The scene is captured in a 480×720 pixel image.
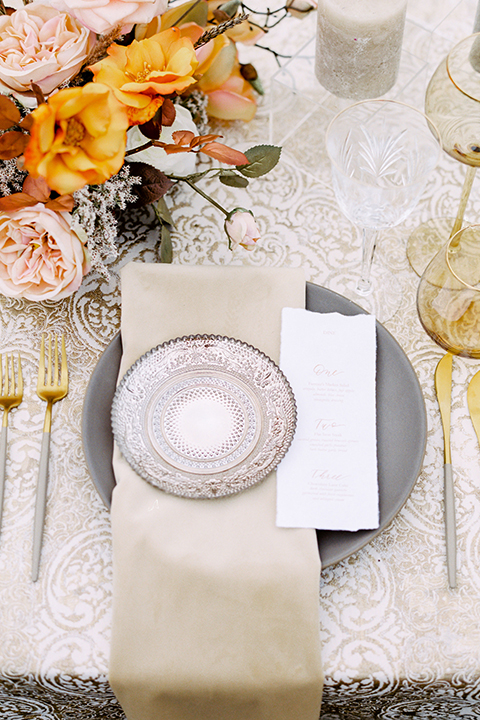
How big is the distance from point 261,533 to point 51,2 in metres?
0.56

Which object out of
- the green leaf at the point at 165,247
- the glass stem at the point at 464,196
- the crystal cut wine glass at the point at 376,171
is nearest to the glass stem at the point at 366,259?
the crystal cut wine glass at the point at 376,171

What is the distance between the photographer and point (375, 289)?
2.73 feet

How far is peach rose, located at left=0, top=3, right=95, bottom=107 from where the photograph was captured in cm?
60

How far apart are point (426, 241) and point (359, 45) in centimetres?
28

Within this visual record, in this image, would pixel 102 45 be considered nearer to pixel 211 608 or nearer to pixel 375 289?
pixel 375 289

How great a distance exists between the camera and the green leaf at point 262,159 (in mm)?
748

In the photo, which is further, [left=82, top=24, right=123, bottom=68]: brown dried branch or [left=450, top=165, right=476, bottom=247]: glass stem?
[left=450, top=165, right=476, bottom=247]: glass stem

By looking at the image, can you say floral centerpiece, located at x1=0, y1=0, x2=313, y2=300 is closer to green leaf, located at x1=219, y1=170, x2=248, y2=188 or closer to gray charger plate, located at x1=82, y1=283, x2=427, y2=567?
green leaf, located at x1=219, y1=170, x2=248, y2=188

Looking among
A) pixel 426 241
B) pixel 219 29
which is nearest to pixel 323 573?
pixel 426 241

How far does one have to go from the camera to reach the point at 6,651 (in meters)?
0.62

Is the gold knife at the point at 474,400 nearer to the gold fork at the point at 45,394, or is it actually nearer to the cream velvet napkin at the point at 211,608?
the cream velvet napkin at the point at 211,608

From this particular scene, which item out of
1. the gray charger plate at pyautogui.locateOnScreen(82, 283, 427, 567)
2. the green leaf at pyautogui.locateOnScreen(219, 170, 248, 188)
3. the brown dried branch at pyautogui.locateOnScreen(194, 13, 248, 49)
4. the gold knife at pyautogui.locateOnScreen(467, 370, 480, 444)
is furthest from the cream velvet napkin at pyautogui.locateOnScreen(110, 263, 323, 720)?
the brown dried branch at pyautogui.locateOnScreen(194, 13, 248, 49)

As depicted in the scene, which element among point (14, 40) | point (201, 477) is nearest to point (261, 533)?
point (201, 477)

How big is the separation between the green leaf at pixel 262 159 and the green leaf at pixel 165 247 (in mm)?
129
